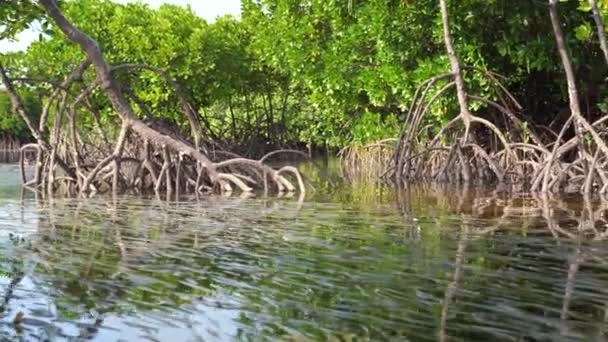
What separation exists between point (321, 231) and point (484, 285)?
2.50 m

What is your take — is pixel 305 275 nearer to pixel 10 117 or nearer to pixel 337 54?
pixel 337 54

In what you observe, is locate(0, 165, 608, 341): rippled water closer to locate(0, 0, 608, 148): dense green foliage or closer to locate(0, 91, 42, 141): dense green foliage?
locate(0, 0, 608, 148): dense green foliage

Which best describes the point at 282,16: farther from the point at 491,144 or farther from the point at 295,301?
the point at 295,301

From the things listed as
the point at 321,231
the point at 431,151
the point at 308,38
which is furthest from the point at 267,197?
the point at 308,38

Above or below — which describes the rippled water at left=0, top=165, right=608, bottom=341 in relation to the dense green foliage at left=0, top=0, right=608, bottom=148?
below

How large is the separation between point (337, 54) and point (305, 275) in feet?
38.5

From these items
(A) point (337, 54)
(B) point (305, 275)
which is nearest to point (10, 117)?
(A) point (337, 54)

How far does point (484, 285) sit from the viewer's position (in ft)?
15.6

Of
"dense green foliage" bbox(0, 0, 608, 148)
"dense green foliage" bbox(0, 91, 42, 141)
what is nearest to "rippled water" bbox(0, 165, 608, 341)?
"dense green foliage" bbox(0, 0, 608, 148)

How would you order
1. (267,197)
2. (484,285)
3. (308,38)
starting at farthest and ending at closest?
1. (308,38)
2. (267,197)
3. (484,285)

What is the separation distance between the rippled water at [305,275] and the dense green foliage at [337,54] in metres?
3.22

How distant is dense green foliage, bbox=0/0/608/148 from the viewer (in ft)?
41.8

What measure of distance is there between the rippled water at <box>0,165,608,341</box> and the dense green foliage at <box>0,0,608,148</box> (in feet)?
10.6

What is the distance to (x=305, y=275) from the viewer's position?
200 inches
